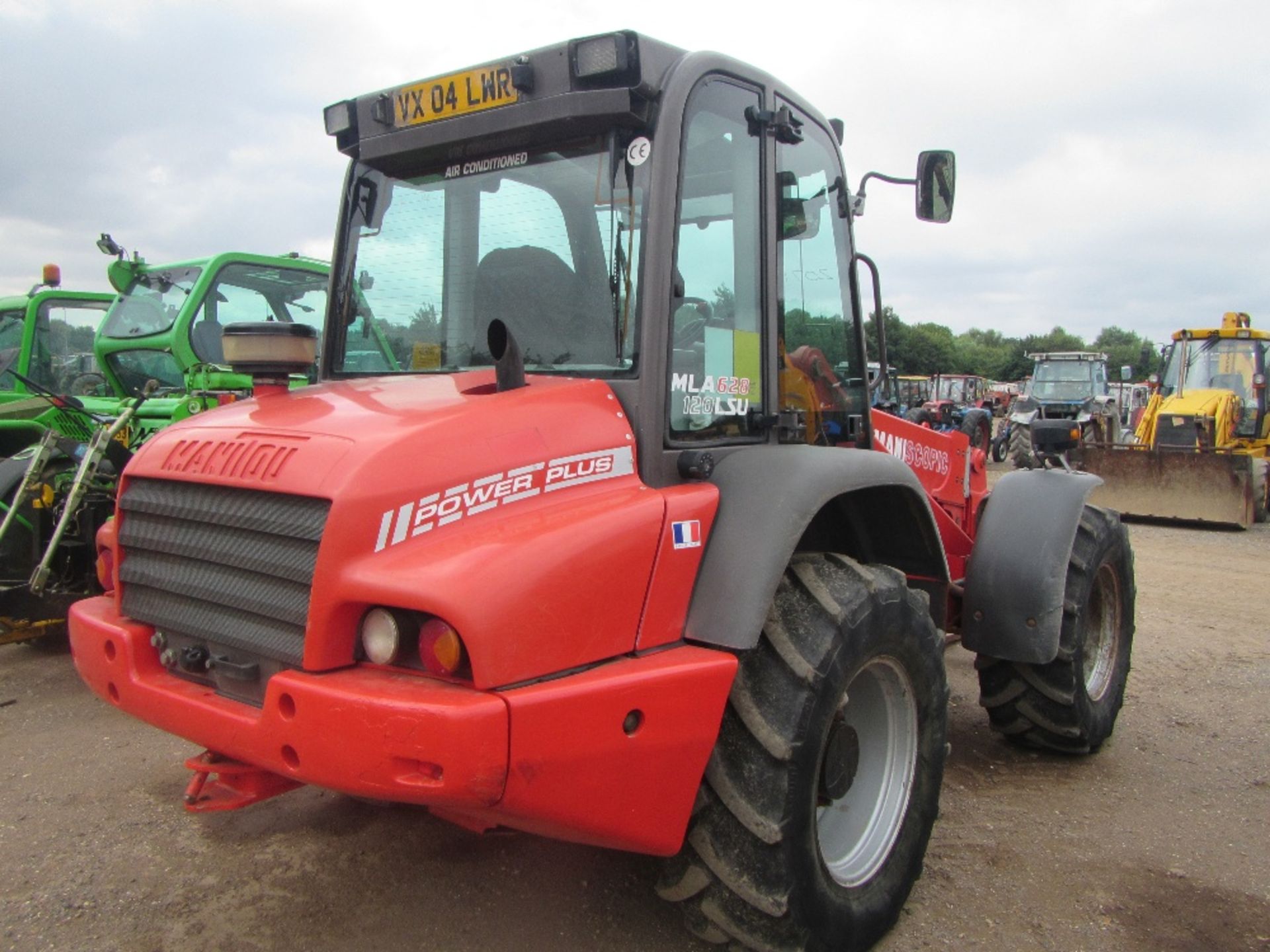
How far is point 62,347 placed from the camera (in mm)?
8234

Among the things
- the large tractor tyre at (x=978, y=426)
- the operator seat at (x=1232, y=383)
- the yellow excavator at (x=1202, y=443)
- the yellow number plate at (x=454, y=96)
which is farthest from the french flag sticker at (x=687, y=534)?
the operator seat at (x=1232, y=383)

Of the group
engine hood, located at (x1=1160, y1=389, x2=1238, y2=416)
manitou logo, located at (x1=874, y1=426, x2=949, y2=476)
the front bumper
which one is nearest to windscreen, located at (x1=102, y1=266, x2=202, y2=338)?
manitou logo, located at (x1=874, y1=426, x2=949, y2=476)

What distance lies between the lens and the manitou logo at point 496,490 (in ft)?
7.01

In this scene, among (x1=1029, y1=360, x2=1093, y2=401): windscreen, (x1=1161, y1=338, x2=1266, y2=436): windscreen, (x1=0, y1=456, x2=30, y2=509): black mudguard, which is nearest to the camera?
(x1=0, y1=456, x2=30, y2=509): black mudguard

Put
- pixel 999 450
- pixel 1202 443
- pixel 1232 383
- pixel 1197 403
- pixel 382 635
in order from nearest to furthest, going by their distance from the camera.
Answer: pixel 382 635
pixel 1202 443
pixel 1197 403
pixel 1232 383
pixel 999 450

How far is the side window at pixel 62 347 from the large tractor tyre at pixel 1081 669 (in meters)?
7.09

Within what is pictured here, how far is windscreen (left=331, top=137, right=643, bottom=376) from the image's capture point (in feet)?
8.82

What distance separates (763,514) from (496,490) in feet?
2.33

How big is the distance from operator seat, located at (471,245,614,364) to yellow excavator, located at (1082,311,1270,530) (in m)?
8.76

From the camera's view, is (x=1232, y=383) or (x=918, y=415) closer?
(x=918, y=415)

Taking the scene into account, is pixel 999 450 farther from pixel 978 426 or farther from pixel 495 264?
pixel 495 264

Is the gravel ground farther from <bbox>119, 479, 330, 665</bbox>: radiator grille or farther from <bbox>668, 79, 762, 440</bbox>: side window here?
<bbox>668, 79, 762, 440</bbox>: side window

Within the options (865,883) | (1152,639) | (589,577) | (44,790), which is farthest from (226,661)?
(1152,639)

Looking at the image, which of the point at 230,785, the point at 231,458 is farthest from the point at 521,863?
the point at 231,458
